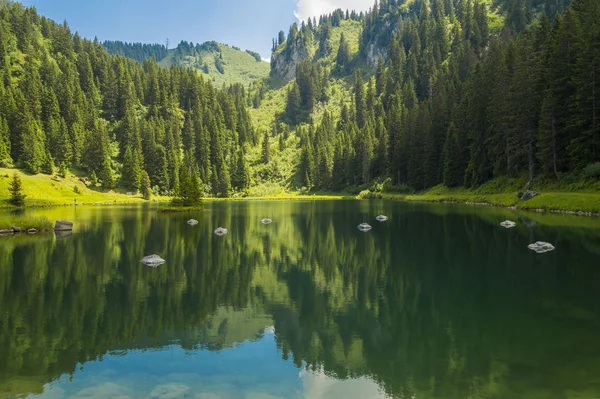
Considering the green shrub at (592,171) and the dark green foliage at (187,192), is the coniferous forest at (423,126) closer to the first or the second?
the green shrub at (592,171)

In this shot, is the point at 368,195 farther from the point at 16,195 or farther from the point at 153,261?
the point at 153,261

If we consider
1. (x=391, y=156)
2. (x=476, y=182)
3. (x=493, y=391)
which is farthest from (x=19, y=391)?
(x=391, y=156)

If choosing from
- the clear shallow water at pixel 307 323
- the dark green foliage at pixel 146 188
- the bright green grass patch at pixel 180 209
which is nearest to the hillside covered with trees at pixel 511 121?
the clear shallow water at pixel 307 323

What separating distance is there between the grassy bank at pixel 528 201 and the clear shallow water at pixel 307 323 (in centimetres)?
2072

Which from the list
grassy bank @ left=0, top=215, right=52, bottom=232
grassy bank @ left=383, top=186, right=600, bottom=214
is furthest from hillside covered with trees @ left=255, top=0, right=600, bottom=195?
grassy bank @ left=0, top=215, right=52, bottom=232

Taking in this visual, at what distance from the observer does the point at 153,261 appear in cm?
3144

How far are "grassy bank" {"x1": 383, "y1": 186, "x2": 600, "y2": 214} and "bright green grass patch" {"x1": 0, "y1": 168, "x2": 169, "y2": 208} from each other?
100507mm

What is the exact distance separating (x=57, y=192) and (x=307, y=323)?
125652 mm

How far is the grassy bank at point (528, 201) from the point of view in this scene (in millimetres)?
53000

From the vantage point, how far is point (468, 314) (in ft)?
58.9

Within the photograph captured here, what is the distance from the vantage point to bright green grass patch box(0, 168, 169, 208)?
102 m

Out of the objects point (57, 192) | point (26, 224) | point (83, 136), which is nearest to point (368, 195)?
point (57, 192)

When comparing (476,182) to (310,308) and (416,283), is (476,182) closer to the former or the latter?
(416,283)

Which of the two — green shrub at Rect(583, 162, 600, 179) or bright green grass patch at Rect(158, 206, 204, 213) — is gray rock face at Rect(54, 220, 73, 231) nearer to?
bright green grass patch at Rect(158, 206, 204, 213)
